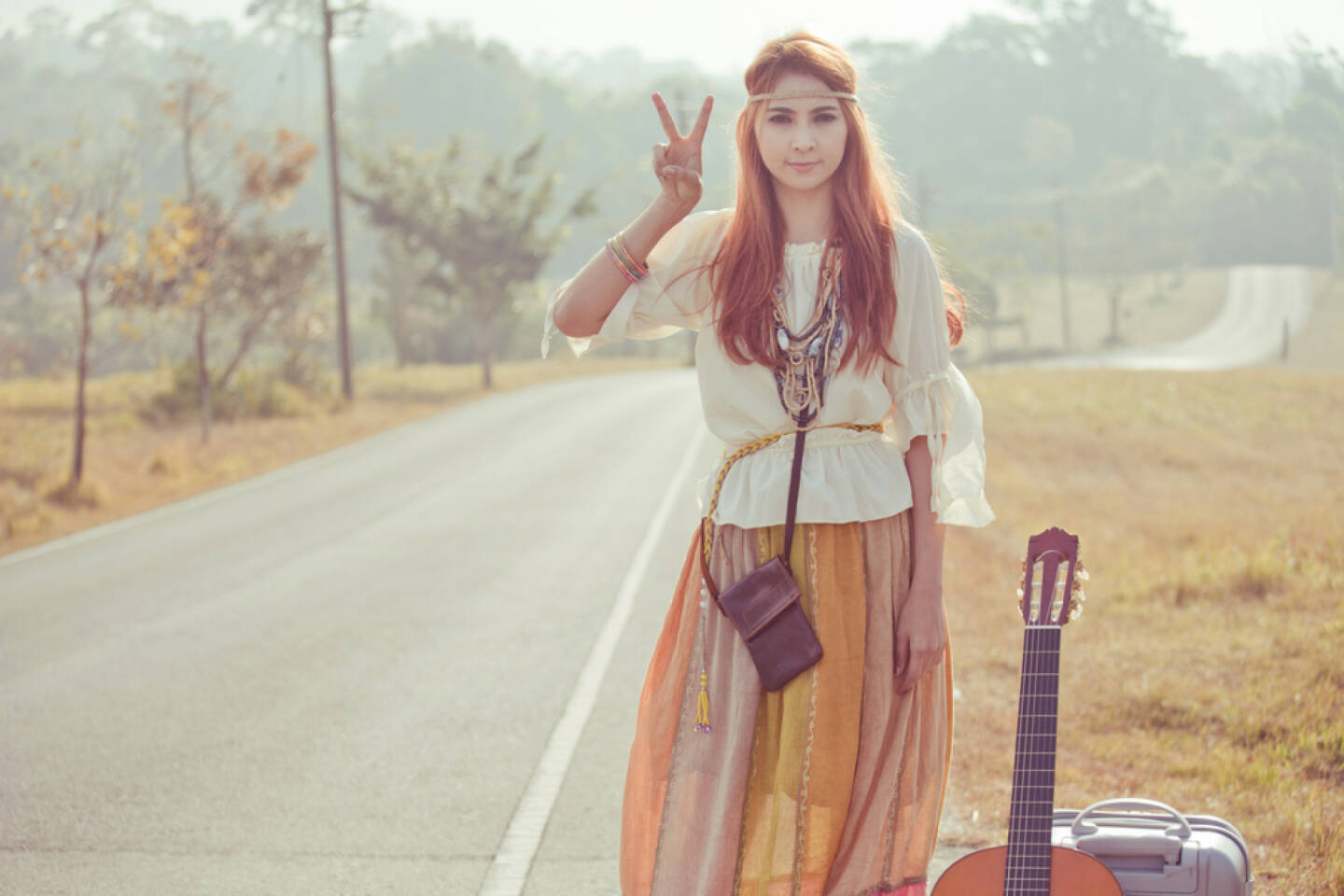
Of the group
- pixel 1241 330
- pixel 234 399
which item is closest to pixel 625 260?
pixel 234 399

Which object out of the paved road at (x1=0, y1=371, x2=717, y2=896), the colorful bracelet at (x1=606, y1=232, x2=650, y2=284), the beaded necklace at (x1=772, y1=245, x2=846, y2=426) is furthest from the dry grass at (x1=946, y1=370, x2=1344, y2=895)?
the colorful bracelet at (x1=606, y1=232, x2=650, y2=284)

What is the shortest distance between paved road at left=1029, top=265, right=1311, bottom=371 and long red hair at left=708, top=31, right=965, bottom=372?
149 feet

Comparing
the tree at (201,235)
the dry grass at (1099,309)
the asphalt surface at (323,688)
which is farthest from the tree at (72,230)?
the dry grass at (1099,309)

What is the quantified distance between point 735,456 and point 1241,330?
58376 mm

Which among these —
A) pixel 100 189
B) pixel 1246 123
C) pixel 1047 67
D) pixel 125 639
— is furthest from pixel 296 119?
pixel 125 639

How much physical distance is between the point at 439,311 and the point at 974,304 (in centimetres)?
5681

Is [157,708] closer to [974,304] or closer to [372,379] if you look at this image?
[974,304]

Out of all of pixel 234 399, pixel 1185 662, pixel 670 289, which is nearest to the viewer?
pixel 670 289

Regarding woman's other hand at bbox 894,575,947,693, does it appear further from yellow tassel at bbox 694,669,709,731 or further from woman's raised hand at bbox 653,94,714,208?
woman's raised hand at bbox 653,94,714,208

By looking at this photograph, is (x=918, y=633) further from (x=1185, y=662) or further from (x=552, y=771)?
(x=1185, y=662)

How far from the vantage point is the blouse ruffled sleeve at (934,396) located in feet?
9.11

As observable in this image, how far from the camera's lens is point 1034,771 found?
2670 millimetres

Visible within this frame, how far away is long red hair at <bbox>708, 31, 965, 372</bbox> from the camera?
2723mm

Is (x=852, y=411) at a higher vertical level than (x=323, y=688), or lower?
higher
